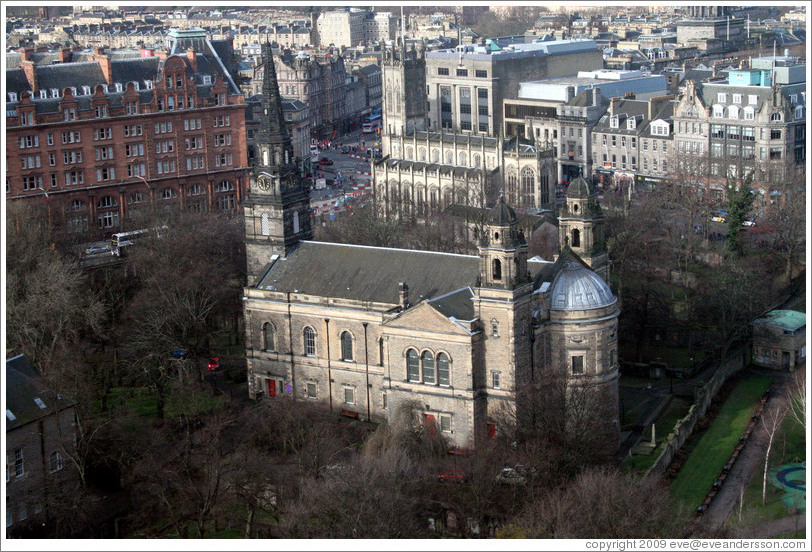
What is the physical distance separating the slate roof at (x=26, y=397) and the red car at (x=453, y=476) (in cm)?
2305

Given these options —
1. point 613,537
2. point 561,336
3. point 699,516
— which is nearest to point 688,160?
point 561,336

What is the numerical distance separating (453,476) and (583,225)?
22.9 meters

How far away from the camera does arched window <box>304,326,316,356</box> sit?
95000 mm

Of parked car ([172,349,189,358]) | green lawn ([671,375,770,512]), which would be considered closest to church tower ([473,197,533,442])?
→ green lawn ([671,375,770,512])

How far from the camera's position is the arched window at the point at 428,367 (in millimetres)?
87312

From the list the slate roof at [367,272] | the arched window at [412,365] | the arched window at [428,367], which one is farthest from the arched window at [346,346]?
the arched window at [428,367]

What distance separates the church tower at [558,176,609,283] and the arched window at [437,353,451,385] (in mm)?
12598

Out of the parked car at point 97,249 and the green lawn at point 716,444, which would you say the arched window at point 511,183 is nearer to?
the parked car at point 97,249

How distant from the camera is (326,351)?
94.2 meters

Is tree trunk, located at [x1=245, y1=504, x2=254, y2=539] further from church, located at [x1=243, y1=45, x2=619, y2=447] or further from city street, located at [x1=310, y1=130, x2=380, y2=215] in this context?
city street, located at [x1=310, y1=130, x2=380, y2=215]

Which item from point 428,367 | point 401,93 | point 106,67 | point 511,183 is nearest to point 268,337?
point 428,367

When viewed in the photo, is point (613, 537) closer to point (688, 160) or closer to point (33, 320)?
point (33, 320)

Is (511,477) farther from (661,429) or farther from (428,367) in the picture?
(661,429)

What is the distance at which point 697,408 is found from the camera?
9456 centimetres
